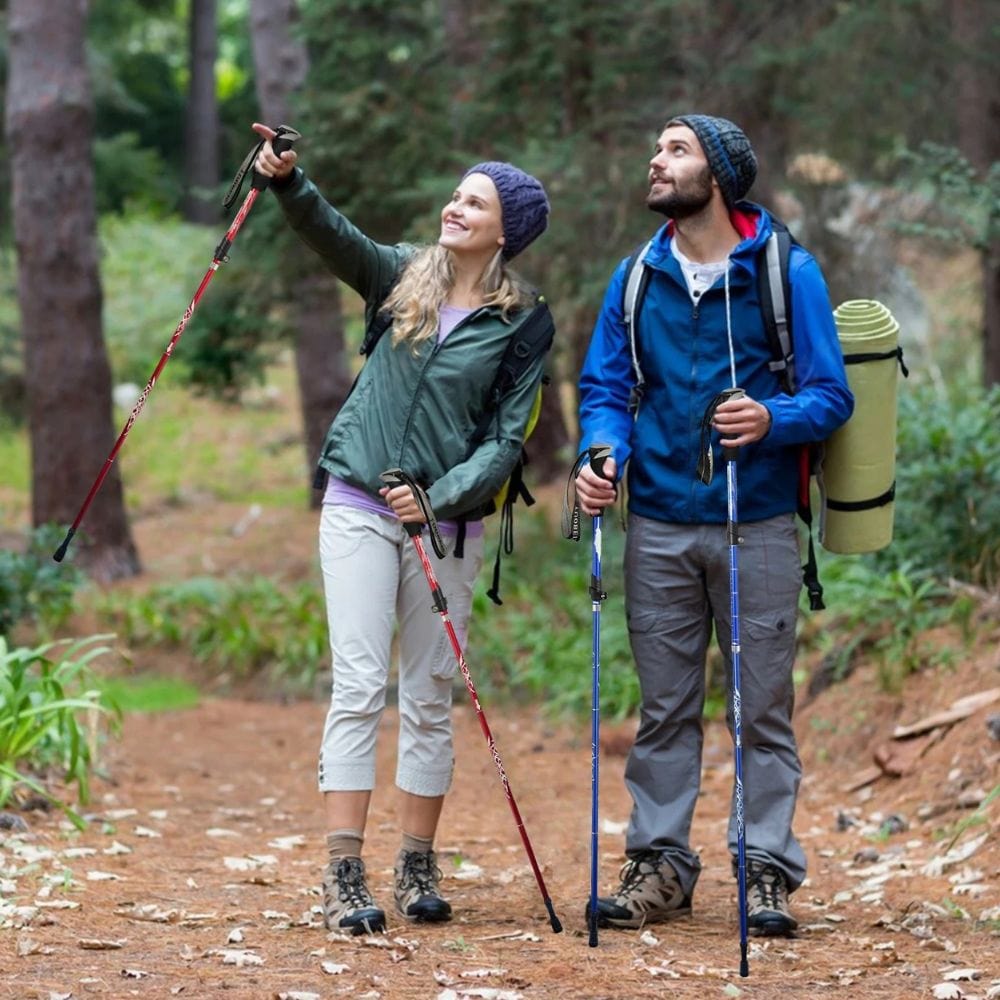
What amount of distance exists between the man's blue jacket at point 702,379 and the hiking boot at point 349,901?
1351mm

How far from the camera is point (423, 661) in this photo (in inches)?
189

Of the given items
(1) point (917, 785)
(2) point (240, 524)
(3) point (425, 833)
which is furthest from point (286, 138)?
(2) point (240, 524)

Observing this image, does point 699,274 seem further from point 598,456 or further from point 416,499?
point 416,499

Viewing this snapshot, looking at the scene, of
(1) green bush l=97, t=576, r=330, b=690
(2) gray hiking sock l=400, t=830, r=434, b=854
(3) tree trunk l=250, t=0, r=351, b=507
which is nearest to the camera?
(2) gray hiking sock l=400, t=830, r=434, b=854

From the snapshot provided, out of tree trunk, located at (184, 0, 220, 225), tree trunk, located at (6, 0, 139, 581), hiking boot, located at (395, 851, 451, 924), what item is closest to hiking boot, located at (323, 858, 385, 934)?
hiking boot, located at (395, 851, 451, 924)

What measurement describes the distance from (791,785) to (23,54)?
10.0 meters

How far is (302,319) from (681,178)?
8829 millimetres

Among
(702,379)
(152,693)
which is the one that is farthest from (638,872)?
(152,693)

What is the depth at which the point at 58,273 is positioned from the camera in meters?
12.8

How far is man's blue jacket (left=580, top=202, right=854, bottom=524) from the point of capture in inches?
182

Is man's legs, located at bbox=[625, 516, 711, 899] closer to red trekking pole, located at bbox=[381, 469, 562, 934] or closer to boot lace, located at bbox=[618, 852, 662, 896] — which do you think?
boot lace, located at bbox=[618, 852, 662, 896]

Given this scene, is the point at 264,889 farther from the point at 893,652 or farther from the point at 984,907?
the point at 893,652

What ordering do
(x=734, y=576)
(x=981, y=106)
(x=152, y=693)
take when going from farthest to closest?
1. (x=152, y=693)
2. (x=981, y=106)
3. (x=734, y=576)

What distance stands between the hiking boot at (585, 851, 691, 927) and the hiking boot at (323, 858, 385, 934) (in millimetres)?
639
